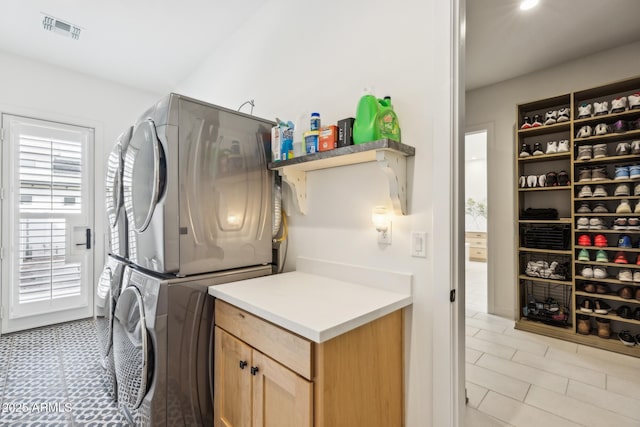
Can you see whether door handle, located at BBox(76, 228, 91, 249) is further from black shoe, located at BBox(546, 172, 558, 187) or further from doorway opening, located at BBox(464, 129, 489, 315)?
doorway opening, located at BBox(464, 129, 489, 315)

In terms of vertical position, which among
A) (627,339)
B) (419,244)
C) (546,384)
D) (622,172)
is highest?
(622,172)

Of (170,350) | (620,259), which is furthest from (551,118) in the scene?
(170,350)

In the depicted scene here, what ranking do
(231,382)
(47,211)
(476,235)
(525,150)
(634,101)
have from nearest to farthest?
1. (231,382)
2. (634,101)
3. (47,211)
4. (525,150)
5. (476,235)

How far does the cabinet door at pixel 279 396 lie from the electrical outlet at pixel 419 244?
679mm

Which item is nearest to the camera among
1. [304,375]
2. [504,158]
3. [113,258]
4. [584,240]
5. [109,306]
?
[304,375]

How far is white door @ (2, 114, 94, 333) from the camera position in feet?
9.57

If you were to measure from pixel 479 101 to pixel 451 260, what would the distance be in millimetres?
3246

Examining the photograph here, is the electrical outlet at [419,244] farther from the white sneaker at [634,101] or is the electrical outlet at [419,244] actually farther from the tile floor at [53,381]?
the white sneaker at [634,101]

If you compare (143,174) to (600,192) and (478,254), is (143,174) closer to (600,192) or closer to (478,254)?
(600,192)

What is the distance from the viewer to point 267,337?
3.80 feet

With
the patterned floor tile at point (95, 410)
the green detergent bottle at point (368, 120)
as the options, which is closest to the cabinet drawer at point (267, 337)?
the green detergent bottle at point (368, 120)

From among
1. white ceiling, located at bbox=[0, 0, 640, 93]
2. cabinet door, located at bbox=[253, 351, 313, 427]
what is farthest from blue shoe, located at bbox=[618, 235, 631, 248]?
cabinet door, located at bbox=[253, 351, 313, 427]

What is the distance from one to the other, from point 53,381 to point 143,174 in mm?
1770

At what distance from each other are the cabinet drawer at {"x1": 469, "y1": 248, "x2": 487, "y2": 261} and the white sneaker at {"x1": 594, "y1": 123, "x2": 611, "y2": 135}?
5.05 metres
